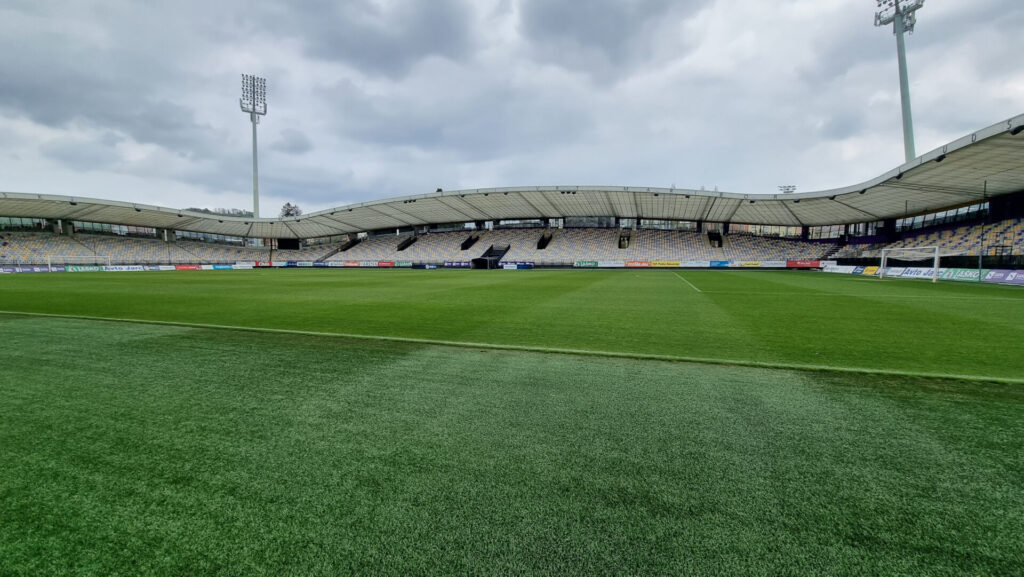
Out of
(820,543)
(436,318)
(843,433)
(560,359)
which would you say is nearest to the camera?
(820,543)

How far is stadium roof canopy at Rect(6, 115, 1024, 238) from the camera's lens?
21188 millimetres

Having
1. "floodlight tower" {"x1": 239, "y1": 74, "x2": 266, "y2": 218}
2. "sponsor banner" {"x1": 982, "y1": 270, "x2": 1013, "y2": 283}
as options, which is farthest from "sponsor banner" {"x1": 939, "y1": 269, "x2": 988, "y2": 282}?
"floodlight tower" {"x1": 239, "y1": 74, "x2": 266, "y2": 218}

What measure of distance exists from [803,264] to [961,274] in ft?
64.4

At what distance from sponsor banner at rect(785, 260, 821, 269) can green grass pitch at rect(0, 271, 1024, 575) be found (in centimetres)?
4341

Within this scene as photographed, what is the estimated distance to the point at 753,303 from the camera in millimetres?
10773

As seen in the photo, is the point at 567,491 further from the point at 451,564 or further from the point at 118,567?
the point at 118,567

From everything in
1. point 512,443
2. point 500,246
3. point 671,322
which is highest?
point 500,246

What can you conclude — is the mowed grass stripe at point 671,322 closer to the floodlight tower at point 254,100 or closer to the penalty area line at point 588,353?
the penalty area line at point 588,353

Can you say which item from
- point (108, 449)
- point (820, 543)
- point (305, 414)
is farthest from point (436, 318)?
point (820, 543)

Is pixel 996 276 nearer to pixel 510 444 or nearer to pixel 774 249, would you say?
pixel 774 249

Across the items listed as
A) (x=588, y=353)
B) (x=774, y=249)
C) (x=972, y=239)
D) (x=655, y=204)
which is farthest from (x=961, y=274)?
(x=588, y=353)

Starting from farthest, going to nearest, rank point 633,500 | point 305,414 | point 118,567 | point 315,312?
point 315,312 < point 305,414 < point 633,500 < point 118,567

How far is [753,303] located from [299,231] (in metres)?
63.2

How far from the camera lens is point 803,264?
41375 mm
